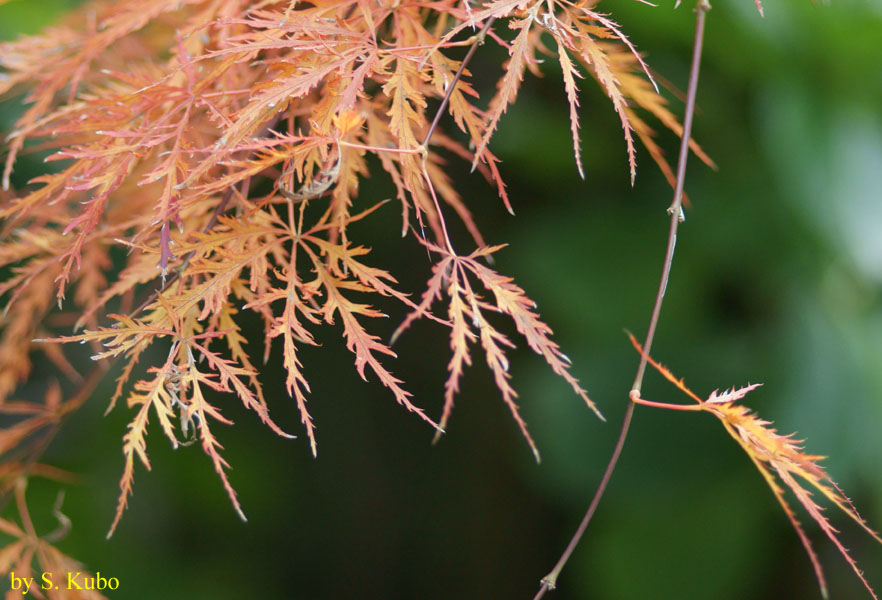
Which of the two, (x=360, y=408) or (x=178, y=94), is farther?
(x=360, y=408)

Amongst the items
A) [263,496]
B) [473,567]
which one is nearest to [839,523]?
[473,567]

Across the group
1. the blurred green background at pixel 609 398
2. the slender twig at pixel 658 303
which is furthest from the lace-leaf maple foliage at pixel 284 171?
the blurred green background at pixel 609 398

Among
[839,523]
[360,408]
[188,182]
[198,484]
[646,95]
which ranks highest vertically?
[646,95]

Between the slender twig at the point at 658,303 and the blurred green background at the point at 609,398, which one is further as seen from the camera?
the blurred green background at the point at 609,398

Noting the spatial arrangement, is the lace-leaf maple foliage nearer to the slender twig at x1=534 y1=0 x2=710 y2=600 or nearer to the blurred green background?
the slender twig at x1=534 y1=0 x2=710 y2=600

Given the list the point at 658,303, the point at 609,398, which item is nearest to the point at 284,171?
the point at 658,303

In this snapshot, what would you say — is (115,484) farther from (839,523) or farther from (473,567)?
(839,523)

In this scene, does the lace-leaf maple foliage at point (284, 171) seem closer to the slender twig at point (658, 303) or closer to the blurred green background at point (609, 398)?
the slender twig at point (658, 303)

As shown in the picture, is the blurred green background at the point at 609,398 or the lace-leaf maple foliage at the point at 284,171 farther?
the blurred green background at the point at 609,398

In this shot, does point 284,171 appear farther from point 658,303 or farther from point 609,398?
point 609,398

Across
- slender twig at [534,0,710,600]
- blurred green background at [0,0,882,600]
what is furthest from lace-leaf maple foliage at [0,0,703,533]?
blurred green background at [0,0,882,600]
